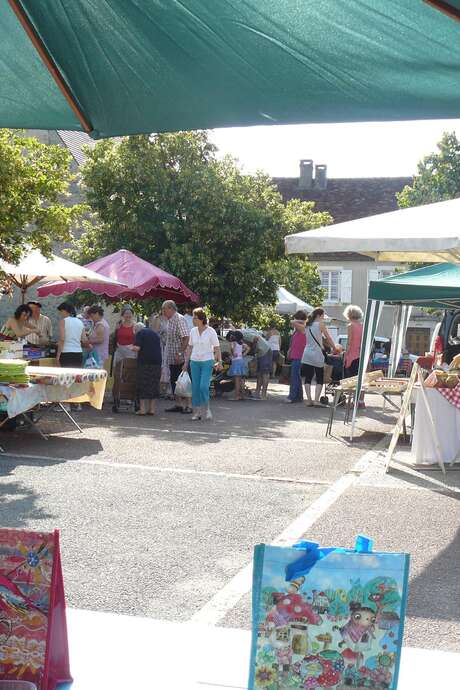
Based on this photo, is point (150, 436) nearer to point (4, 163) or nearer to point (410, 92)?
point (4, 163)

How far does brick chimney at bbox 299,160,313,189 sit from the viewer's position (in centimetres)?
5447

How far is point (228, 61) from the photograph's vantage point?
320 cm

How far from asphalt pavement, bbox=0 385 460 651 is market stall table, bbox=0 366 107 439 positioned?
533 mm

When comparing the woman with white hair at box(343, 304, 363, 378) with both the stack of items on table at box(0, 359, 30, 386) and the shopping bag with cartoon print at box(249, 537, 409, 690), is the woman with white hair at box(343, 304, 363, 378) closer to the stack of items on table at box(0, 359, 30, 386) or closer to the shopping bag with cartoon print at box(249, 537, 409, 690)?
the stack of items on table at box(0, 359, 30, 386)

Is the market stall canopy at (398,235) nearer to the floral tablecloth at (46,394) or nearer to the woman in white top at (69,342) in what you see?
the floral tablecloth at (46,394)

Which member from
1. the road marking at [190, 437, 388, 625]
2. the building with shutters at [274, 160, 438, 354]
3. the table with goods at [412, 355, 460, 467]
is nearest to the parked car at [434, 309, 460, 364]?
the road marking at [190, 437, 388, 625]

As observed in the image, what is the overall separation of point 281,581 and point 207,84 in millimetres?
1804

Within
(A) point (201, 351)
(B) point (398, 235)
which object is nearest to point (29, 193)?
(B) point (398, 235)

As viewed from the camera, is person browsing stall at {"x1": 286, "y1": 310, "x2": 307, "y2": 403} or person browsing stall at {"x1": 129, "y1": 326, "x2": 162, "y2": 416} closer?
person browsing stall at {"x1": 129, "y1": 326, "x2": 162, "y2": 416}

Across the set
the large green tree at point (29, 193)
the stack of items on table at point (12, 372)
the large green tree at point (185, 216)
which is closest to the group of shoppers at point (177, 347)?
the large green tree at point (185, 216)

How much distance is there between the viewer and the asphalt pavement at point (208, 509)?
524 cm

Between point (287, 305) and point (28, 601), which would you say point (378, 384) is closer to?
point (28, 601)

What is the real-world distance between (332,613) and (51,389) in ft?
27.8

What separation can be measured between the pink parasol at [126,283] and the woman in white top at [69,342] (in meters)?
1.76
